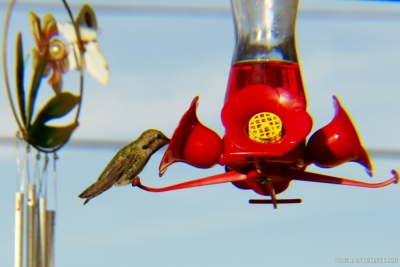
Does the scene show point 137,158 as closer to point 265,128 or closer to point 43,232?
point 43,232

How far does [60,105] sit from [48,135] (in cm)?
36

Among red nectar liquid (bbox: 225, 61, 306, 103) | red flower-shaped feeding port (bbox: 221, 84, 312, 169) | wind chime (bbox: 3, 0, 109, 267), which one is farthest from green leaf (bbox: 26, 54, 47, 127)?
red flower-shaped feeding port (bbox: 221, 84, 312, 169)

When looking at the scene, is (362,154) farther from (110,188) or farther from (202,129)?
(110,188)

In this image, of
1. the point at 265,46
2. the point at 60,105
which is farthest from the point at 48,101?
the point at 265,46

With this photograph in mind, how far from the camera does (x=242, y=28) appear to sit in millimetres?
5074

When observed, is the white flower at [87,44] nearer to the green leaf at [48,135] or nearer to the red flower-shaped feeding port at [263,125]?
the green leaf at [48,135]

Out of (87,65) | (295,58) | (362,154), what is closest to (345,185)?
(362,154)

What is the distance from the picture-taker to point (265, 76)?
4574 millimetres

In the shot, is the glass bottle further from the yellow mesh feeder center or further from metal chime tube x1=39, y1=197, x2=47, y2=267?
metal chime tube x1=39, y1=197, x2=47, y2=267

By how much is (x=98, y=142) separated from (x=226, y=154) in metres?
2.30

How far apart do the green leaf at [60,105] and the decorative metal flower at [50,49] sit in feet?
0.47

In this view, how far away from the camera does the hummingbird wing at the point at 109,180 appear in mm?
6219

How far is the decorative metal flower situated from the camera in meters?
7.19

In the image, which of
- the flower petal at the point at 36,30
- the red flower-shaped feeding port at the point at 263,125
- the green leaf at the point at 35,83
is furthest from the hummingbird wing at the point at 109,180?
the red flower-shaped feeding port at the point at 263,125
